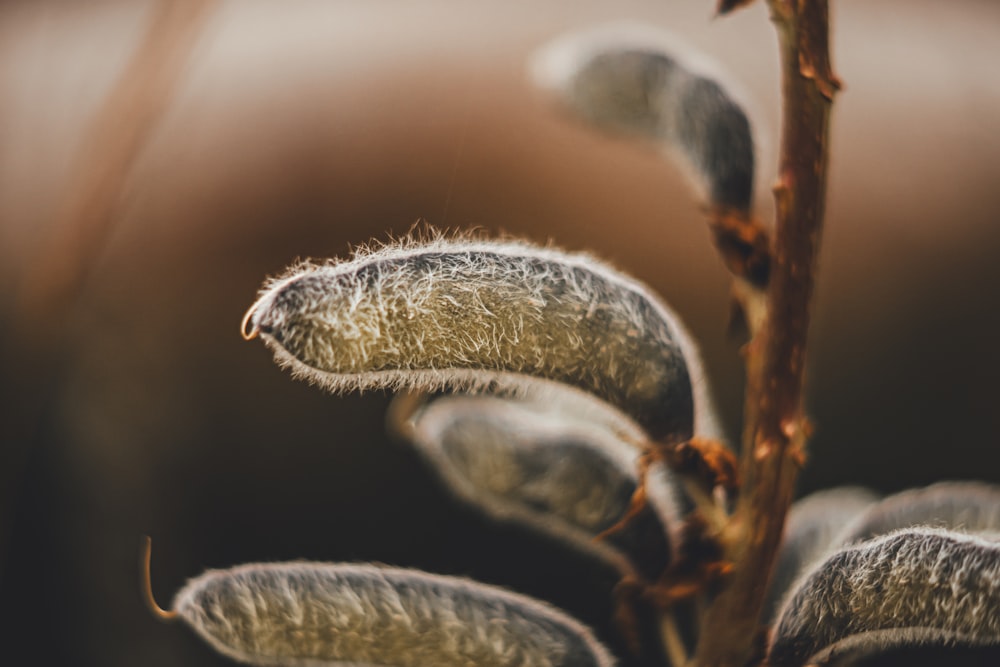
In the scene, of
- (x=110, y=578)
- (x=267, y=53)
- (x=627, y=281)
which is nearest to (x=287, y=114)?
(x=267, y=53)

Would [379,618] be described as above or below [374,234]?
below

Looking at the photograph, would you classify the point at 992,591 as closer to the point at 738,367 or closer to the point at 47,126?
the point at 738,367

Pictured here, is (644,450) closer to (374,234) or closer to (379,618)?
(379,618)

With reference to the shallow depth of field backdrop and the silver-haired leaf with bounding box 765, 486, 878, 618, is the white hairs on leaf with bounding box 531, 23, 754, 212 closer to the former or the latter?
the silver-haired leaf with bounding box 765, 486, 878, 618

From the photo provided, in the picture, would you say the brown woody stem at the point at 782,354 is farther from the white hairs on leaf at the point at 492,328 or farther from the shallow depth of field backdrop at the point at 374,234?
the shallow depth of field backdrop at the point at 374,234

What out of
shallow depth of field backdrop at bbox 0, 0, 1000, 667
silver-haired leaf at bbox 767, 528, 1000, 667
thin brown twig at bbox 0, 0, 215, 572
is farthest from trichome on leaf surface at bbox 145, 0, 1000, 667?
shallow depth of field backdrop at bbox 0, 0, 1000, 667

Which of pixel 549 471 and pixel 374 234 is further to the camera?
pixel 374 234

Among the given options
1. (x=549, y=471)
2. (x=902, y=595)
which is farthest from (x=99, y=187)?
(x=902, y=595)
